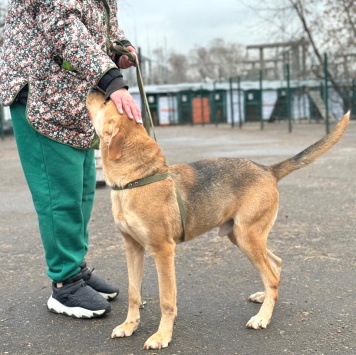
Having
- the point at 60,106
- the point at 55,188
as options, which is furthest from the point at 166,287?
the point at 60,106

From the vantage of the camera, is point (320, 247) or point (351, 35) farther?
point (351, 35)

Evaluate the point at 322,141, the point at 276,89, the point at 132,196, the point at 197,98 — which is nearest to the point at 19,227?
the point at 132,196

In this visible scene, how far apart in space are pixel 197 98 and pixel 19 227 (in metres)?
32.3

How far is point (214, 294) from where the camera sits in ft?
13.1

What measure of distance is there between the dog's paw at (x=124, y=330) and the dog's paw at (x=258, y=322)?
0.78 m

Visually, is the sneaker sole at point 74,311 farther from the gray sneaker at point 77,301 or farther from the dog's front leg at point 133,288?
the dog's front leg at point 133,288

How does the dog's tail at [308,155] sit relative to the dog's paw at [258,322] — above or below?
above

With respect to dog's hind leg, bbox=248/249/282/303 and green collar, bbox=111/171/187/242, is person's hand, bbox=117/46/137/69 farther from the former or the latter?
dog's hind leg, bbox=248/249/282/303

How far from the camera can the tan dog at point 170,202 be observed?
10.5 feet

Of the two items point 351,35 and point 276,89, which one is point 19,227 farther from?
point 276,89

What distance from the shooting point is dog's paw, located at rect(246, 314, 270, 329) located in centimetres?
340

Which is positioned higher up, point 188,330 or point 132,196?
point 132,196

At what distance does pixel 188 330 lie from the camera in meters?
3.41

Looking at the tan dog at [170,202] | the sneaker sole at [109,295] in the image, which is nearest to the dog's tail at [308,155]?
the tan dog at [170,202]
